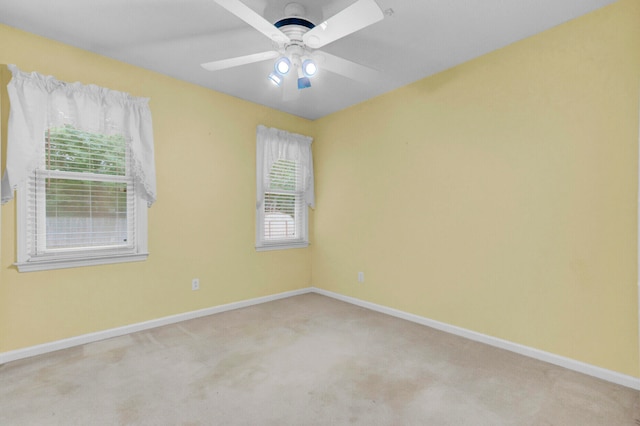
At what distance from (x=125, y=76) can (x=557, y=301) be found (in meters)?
4.11

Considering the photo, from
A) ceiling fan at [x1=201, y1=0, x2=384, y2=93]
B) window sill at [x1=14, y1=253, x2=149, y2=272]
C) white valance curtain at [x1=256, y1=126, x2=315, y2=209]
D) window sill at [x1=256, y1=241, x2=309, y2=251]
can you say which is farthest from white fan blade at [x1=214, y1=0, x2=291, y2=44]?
window sill at [x1=256, y1=241, x2=309, y2=251]

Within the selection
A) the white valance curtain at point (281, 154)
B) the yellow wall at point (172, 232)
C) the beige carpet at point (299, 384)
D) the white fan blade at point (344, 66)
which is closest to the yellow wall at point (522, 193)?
the beige carpet at point (299, 384)

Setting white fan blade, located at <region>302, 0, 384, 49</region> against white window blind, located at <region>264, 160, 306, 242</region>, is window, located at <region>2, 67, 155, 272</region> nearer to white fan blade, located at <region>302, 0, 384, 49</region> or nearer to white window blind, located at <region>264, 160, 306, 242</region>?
white window blind, located at <region>264, 160, 306, 242</region>

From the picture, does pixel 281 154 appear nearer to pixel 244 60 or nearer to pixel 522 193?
pixel 244 60

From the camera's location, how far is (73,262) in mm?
2592

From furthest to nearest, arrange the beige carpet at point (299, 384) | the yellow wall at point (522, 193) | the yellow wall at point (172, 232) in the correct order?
the yellow wall at point (172, 232)
the yellow wall at point (522, 193)
the beige carpet at point (299, 384)

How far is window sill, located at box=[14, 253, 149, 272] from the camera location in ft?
7.85

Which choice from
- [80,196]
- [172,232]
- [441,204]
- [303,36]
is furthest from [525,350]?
[80,196]

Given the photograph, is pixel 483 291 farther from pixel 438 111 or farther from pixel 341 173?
pixel 341 173

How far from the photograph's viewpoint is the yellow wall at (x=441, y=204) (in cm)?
210

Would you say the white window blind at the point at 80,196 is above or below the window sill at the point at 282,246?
above

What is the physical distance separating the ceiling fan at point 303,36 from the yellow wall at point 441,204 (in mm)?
1239

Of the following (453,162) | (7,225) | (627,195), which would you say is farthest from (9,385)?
(627,195)

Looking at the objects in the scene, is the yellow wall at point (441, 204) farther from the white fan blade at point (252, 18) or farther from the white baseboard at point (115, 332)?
the white fan blade at point (252, 18)
